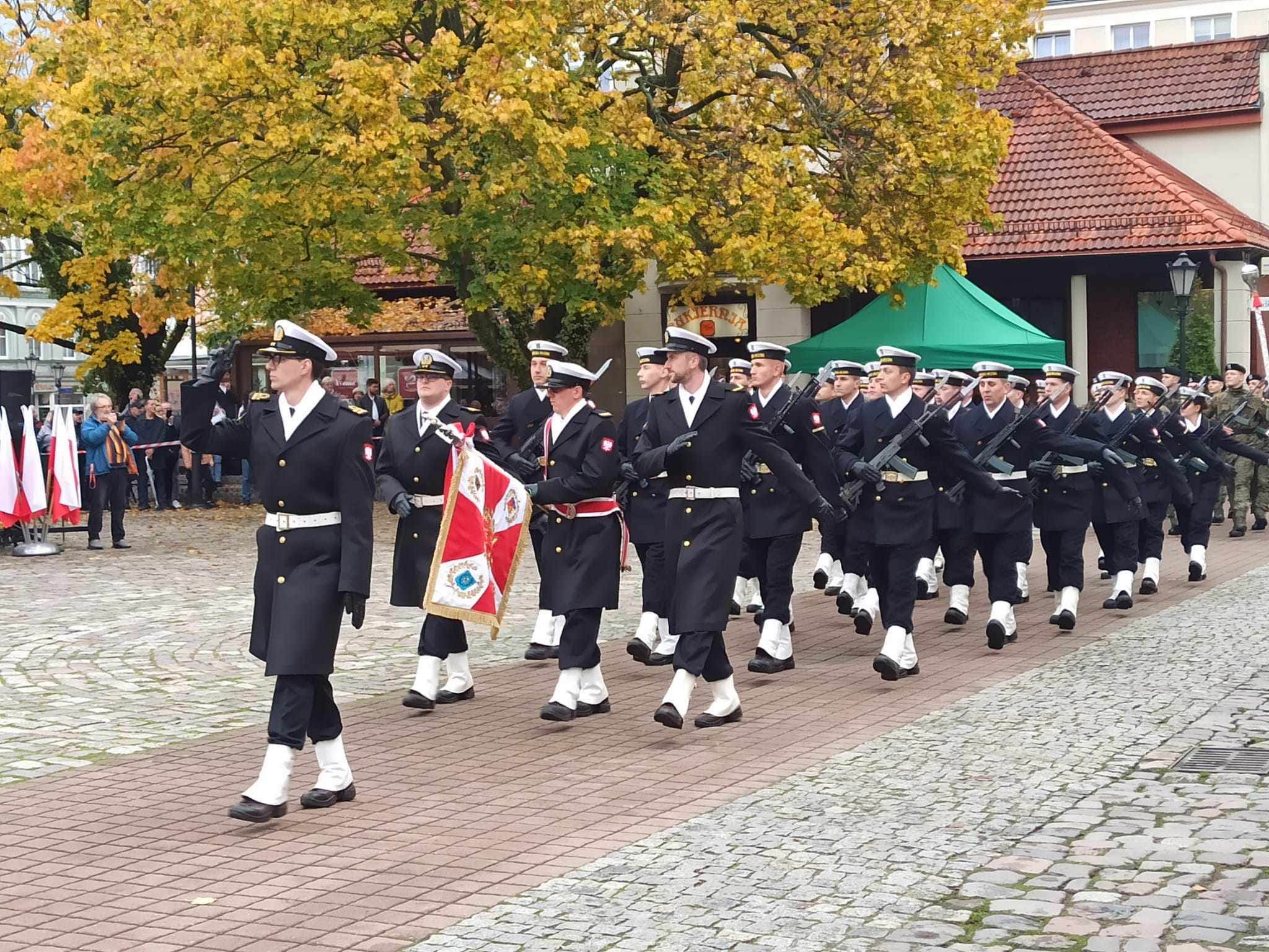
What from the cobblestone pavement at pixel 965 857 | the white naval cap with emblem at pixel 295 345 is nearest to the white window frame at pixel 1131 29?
the cobblestone pavement at pixel 965 857

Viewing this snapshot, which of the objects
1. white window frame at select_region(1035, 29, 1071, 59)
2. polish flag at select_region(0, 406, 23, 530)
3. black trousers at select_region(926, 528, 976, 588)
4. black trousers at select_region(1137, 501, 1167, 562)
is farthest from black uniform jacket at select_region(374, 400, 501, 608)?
white window frame at select_region(1035, 29, 1071, 59)

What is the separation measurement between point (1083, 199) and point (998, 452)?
1981cm

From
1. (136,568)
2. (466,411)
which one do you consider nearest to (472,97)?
(136,568)

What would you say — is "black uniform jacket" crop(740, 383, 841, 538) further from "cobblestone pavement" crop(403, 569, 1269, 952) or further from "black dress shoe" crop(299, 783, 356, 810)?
"black dress shoe" crop(299, 783, 356, 810)

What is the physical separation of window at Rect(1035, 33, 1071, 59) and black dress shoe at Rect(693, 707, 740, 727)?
5863cm

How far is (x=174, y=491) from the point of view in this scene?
2953cm

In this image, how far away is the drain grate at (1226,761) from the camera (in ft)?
26.3

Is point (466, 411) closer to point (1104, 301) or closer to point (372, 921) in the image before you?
point (372, 921)

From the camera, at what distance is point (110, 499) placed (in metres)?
21.4

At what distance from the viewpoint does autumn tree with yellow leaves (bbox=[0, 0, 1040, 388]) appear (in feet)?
72.4

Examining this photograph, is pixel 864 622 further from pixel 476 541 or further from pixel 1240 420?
pixel 1240 420

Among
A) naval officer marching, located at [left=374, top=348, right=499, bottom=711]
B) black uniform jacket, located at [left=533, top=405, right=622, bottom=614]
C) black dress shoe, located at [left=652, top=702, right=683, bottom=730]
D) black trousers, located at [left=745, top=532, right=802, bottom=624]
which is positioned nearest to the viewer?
black dress shoe, located at [left=652, top=702, right=683, bottom=730]

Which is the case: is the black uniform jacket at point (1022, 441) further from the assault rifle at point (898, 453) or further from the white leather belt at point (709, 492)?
the white leather belt at point (709, 492)

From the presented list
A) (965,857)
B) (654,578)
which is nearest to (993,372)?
(654,578)
